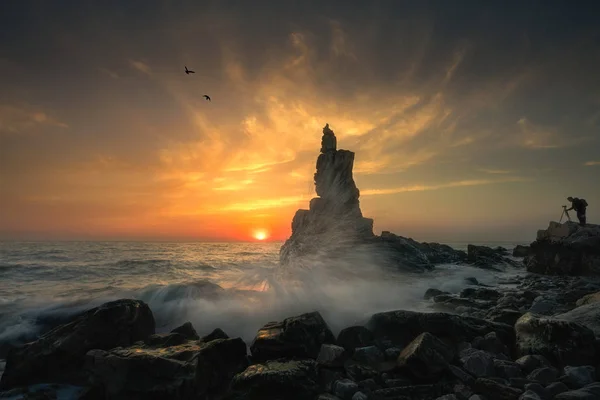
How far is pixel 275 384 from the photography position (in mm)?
6520

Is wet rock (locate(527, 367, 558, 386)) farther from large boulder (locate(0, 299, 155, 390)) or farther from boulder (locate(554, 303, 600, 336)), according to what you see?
large boulder (locate(0, 299, 155, 390))

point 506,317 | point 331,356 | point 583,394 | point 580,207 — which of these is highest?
point 580,207

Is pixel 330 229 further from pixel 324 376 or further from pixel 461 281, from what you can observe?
pixel 324 376

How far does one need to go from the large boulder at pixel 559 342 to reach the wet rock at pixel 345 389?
14.1 ft

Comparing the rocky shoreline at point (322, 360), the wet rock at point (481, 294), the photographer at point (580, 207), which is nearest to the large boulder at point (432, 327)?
the rocky shoreline at point (322, 360)

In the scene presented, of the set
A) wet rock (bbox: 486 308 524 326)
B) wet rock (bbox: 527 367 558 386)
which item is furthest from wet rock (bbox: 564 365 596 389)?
wet rock (bbox: 486 308 524 326)

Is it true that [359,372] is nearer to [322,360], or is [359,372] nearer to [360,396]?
[322,360]

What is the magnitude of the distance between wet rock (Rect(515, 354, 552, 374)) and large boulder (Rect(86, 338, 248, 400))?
20.0 ft

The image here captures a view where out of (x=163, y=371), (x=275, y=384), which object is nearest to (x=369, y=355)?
(x=275, y=384)

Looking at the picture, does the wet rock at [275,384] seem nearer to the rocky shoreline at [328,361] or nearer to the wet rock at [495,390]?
the rocky shoreline at [328,361]

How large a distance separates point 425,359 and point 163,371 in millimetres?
5410

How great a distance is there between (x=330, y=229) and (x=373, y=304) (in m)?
29.0

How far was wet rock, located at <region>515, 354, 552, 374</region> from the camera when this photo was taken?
22.5 feet

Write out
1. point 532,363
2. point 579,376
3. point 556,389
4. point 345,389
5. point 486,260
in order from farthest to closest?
point 486,260, point 532,363, point 345,389, point 579,376, point 556,389
